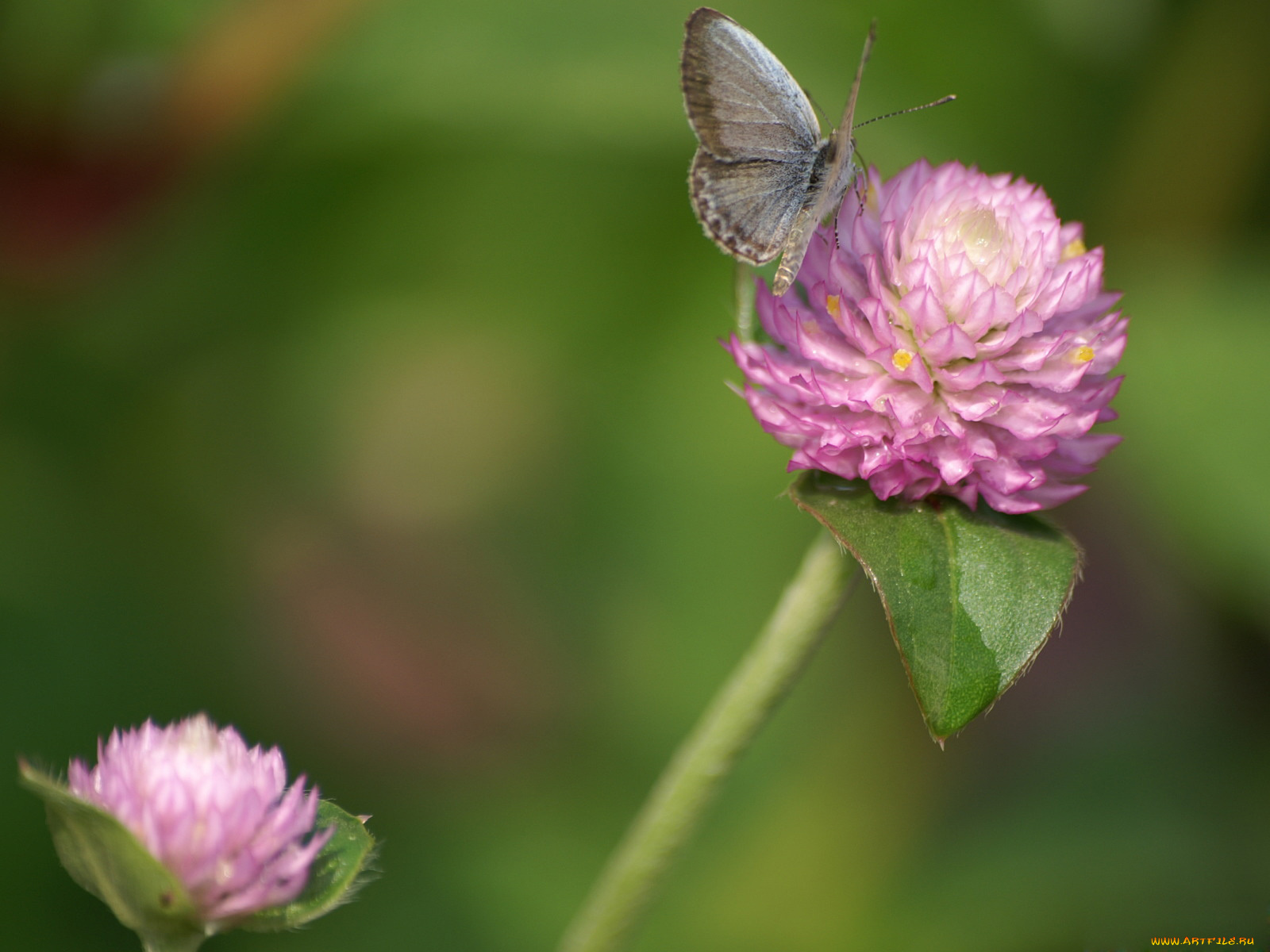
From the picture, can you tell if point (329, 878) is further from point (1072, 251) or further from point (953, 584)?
point (1072, 251)

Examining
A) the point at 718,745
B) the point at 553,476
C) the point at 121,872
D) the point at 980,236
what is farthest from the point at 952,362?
the point at 553,476

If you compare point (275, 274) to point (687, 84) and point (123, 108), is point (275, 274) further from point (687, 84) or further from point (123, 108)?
point (687, 84)

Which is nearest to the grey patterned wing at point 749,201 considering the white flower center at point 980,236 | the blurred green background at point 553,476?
the white flower center at point 980,236

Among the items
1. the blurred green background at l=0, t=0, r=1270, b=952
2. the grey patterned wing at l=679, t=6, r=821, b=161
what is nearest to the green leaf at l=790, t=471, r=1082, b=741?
the grey patterned wing at l=679, t=6, r=821, b=161

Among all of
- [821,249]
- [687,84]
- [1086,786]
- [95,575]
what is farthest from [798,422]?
[95,575]

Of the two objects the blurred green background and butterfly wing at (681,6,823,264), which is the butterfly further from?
the blurred green background

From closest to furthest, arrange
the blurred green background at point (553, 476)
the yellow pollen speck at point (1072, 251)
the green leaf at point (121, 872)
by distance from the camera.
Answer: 1. the green leaf at point (121, 872)
2. the yellow pollen speck at point (1072, 251)
3. the blurred green background at point (553, 476)

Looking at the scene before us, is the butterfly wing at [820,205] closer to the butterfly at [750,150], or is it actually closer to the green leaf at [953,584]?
the butterfly at [750,150]
